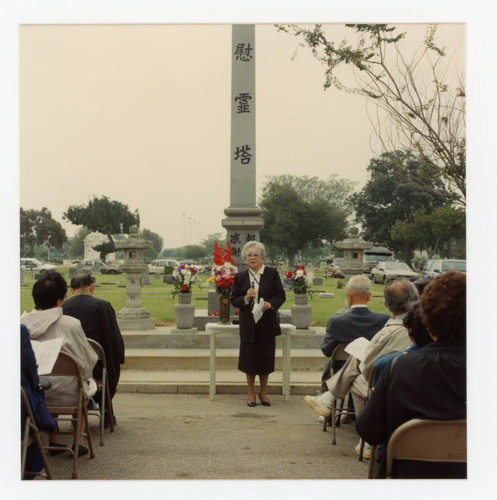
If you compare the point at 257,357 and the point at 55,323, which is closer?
the point at 55,323

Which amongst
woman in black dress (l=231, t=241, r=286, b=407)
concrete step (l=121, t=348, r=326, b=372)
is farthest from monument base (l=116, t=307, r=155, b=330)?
woman in black dress (l=231, t=241, r=286, b=407)

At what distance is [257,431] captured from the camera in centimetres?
583

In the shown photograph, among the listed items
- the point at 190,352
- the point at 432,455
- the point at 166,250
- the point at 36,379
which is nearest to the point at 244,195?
the point at 190,352

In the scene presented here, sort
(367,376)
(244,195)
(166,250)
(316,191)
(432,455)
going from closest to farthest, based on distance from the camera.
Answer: (432,455)
(367,376)
(244,195)
(316,191)
(166,250)

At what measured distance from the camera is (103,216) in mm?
38844

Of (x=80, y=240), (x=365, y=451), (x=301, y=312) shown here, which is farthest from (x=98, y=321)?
(x=80, y=240)

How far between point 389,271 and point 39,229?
60.4 ft

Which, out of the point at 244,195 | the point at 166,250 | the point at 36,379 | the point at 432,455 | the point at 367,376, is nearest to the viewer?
the point at 432,455

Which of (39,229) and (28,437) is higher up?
(39,229)

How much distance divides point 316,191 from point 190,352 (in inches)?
1926

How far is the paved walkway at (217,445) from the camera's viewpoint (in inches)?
186

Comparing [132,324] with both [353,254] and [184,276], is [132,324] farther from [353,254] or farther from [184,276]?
[353,254]
